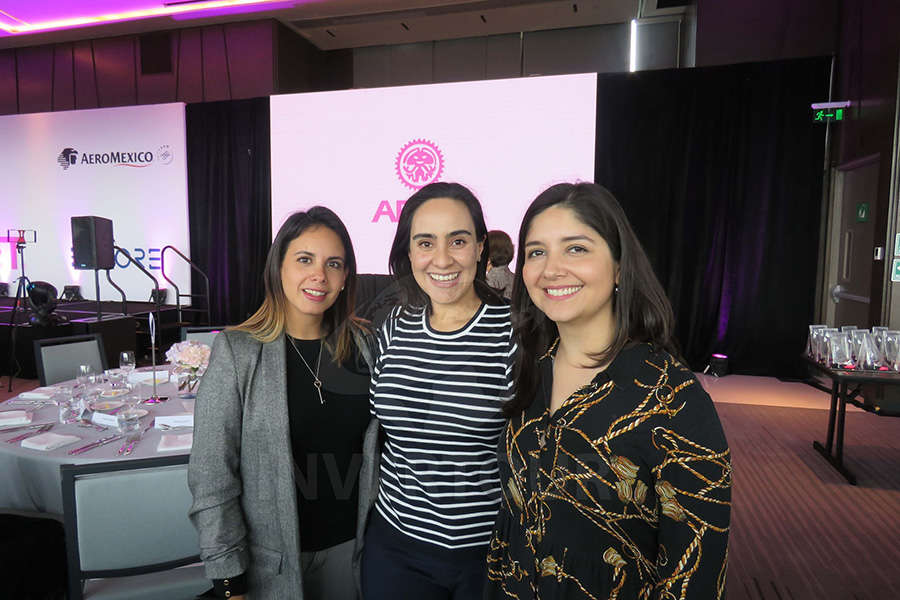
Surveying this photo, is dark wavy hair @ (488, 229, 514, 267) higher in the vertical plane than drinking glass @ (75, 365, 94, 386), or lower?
higher

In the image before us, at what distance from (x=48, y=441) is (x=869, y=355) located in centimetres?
468

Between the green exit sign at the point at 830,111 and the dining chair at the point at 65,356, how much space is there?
729 cm

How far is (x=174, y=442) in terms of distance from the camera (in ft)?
7.20

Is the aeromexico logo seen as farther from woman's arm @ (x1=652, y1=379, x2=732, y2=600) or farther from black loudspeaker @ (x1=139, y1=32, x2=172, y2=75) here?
woman's arm @ (x1=652, y1=379, x2=732, y2=600)

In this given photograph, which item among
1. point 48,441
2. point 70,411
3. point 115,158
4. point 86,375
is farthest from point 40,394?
point 115,158

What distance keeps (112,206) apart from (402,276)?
29.2ft

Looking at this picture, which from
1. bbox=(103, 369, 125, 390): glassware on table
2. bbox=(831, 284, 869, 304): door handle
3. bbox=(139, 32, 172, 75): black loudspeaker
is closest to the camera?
bbox=(103, 369, 125, 390): glassware on table

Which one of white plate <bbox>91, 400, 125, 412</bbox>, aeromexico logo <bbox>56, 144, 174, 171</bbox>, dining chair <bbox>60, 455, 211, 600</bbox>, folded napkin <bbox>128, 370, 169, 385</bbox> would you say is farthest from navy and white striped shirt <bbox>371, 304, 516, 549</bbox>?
aeromexico logo <bbox>56, 144, 174, 171</bbox>

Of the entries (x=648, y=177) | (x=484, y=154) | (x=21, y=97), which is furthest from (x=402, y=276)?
(x=21, y=97)

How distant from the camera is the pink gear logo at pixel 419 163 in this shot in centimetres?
682

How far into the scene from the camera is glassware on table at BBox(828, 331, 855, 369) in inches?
143

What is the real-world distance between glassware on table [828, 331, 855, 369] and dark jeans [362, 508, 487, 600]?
3473 millimetres

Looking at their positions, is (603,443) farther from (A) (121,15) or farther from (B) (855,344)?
(A) (121,15)

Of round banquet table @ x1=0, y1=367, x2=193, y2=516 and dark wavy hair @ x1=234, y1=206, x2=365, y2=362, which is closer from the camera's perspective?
dark wavy hair @ x1=234, y1=206, x2=365, y2=362
